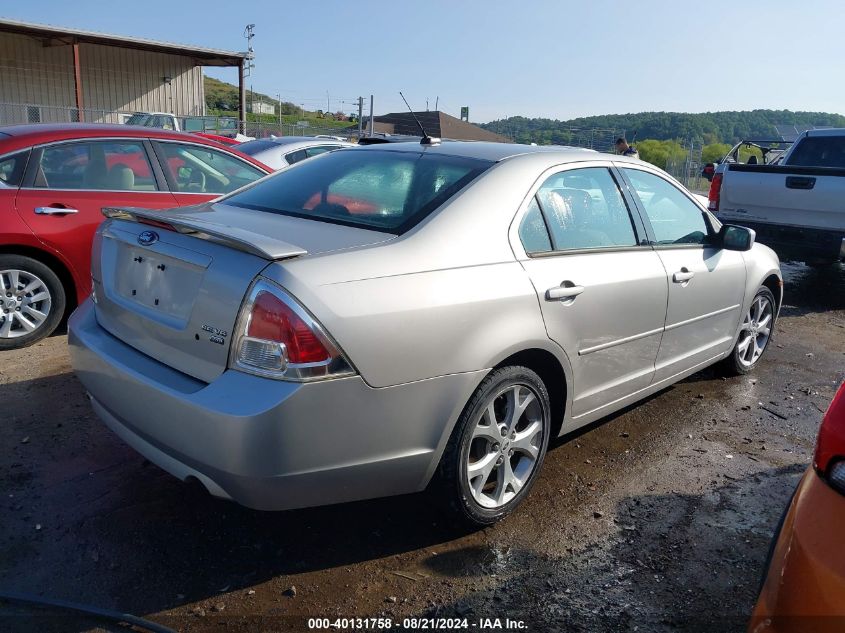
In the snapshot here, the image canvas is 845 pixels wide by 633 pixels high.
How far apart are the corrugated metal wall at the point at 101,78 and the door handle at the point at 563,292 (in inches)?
1168

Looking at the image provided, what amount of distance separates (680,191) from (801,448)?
1667mm

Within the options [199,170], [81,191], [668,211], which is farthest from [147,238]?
[199,170]

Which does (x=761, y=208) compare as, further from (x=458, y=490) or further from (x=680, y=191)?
(x=458, y=490)

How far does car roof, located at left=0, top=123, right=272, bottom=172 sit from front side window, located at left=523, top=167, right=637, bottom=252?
3.59m

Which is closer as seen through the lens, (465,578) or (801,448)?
(465,578)

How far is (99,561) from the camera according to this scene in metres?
2.72

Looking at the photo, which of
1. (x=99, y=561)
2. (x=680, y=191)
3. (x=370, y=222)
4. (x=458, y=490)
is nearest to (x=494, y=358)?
(x=458, y=490)

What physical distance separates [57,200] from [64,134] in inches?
21.9

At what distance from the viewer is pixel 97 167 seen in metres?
5.33

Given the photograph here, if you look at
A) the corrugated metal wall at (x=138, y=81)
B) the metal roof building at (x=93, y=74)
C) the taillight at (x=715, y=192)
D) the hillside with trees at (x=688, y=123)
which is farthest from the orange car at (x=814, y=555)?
the corrugated metal wall at (x=138, y=81)

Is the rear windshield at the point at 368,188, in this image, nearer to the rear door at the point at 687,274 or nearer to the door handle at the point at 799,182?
the rear door at the point at 687,274

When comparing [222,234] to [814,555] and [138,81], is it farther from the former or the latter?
[138,81]

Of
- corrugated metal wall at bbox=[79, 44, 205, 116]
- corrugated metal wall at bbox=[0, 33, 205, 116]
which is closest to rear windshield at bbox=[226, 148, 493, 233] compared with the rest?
corrugated metal wall at bbox=[0, 33, 205, 116]

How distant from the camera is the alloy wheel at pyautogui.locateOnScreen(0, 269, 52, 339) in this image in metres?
4.90
